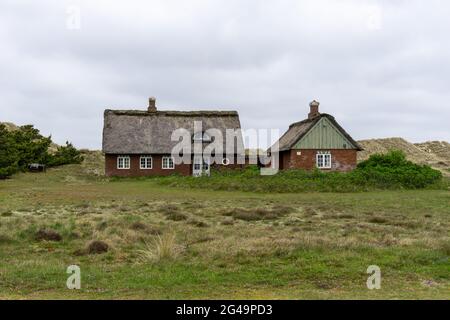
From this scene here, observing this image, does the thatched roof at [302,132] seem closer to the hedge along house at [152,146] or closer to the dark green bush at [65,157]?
the hedge along house at [152,146]

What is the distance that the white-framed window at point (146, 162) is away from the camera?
46.1 metres

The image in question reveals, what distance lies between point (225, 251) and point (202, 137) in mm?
35698

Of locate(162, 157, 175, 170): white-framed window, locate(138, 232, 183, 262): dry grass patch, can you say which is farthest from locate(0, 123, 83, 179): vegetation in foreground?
locate(138, 232, 183, 262): dry grass patch

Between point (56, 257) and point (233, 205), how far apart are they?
11585 millimetres

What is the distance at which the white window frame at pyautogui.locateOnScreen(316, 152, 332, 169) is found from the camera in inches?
1642

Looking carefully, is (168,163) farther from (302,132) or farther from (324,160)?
(324,160)

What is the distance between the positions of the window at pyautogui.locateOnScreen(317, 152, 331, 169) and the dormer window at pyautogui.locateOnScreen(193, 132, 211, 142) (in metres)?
10.8

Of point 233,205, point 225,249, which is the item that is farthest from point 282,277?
point 233,205

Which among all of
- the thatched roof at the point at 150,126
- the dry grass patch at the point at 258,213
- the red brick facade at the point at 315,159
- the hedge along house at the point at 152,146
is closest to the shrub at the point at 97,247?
the dry grass patch at the point at 258,213

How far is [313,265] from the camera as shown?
10914mm

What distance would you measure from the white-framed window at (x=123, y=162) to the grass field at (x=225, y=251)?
76.8 ft

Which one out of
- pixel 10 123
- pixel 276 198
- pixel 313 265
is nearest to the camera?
→ pixel 313 265

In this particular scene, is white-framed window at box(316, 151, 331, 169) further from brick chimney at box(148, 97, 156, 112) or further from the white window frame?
brick chimney at box(148, 97, 156, 112)

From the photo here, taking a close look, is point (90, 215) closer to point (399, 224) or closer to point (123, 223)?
point (123, 223)
